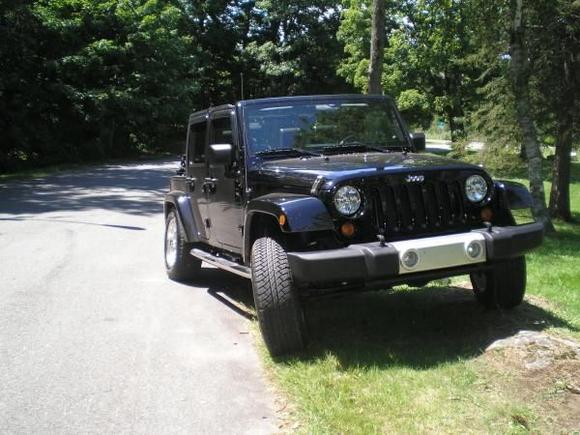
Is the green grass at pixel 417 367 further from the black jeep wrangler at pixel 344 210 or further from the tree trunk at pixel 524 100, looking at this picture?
the tree trunk at pixel 524 100

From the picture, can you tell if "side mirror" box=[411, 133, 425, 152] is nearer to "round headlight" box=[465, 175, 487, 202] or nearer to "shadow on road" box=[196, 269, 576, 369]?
"round headlight" box=[465, 175, 487, 202]

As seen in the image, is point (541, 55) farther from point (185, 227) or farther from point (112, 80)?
point (112, 80)

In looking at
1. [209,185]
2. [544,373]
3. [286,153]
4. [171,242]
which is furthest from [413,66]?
[544,373]

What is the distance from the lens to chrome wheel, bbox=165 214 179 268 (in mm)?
7772

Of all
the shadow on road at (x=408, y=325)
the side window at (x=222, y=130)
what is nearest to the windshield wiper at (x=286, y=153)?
the side window at (x=222, y=130)

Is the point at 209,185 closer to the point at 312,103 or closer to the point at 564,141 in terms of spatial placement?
the point at 312,103

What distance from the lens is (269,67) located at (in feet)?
138

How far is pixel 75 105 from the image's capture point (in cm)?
3016

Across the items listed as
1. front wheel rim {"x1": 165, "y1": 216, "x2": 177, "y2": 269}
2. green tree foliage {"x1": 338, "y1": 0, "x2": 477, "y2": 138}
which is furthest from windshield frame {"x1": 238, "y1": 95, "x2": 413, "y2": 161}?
green tree foliage {"x1": 338, "y1": 0, "x2": 477, "y2": 138}

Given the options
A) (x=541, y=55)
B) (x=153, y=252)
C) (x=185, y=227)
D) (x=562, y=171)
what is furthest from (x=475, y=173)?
(x=562, y=171)

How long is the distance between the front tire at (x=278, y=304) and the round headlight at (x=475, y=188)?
1518mm

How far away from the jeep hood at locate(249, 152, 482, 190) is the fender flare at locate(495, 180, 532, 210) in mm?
295

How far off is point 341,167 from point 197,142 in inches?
107

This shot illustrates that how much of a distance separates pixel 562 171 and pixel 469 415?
508 inches
